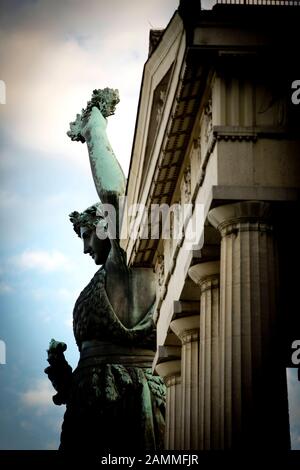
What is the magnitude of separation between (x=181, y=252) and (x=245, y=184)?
6710mm

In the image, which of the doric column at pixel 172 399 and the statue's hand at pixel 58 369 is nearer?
the doric column at pixel 172 399

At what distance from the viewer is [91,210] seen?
1933 inches

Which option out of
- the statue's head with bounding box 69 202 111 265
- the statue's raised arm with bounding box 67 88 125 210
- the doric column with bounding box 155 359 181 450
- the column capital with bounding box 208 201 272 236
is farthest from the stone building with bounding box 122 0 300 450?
the statue's head with bounding box 69 202 111 265

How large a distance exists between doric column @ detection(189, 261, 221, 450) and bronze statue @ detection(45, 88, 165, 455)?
321 inches

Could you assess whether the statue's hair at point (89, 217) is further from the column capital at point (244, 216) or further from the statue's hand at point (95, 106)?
the column capital at point (244, 216)

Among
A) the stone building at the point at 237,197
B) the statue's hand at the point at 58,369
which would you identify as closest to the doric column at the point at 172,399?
the stone building at the point at 237,197

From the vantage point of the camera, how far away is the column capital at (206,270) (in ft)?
115

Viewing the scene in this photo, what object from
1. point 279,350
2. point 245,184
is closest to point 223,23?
point 245,184

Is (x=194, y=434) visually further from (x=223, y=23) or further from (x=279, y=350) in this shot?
(x=223, y=23)

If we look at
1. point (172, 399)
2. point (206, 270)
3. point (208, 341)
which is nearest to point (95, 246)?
point (172, 399)

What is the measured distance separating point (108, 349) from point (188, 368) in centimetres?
722

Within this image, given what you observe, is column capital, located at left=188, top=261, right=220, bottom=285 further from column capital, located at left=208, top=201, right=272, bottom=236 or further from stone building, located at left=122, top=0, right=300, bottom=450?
column capital, located at left=208, top=201, right=272, bottom=236

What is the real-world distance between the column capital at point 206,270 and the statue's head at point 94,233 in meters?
13.3

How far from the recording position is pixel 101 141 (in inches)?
1944
